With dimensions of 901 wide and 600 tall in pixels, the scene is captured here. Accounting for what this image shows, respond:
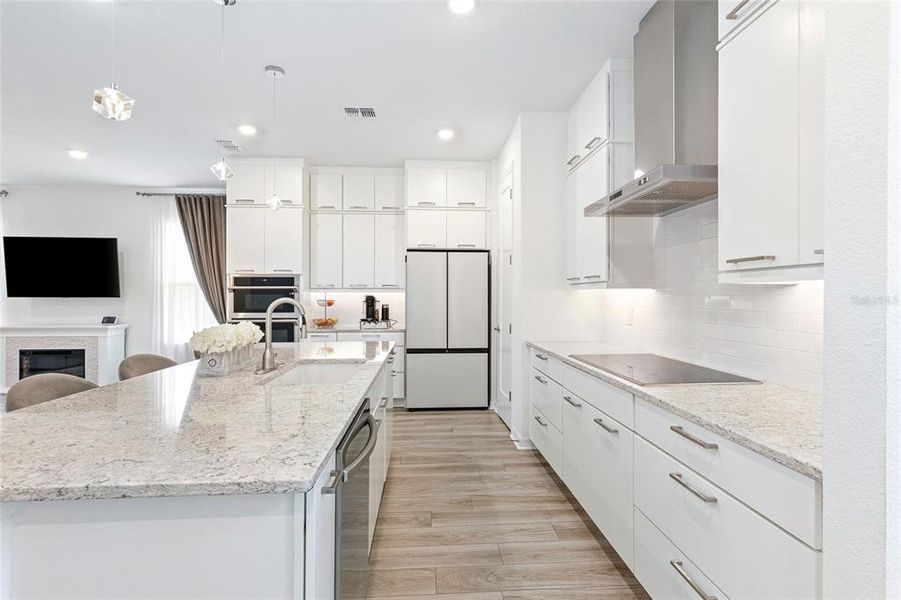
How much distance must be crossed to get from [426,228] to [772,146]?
11.8ft

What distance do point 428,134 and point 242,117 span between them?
5.20 ft

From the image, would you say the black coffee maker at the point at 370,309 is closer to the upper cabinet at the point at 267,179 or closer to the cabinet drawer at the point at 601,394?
the upper cabinet at the point at 267,179

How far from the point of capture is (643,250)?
278cm

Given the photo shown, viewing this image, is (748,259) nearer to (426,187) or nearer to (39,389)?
(39,389)

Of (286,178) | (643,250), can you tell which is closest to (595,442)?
(643,250)

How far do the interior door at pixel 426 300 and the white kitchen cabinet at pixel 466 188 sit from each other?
2.11 feet

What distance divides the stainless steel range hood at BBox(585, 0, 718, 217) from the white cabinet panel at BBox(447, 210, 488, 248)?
2.45 metres

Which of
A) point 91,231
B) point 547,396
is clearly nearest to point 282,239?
point 91,231

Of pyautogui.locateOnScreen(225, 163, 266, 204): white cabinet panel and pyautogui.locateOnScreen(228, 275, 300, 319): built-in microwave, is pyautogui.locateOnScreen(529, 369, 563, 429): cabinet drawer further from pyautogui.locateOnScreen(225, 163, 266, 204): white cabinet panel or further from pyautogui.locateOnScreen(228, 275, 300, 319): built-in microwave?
pyautogui.locateOnScreen(225, 163, 266, 204): white cabinet panel

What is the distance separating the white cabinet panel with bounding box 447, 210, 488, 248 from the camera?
4.78m

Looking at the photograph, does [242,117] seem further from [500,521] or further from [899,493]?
[899,493]

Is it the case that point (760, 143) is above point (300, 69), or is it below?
below

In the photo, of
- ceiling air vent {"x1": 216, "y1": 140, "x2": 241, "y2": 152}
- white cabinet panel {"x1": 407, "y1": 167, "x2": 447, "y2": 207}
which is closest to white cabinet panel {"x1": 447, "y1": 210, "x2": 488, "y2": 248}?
white cabinet panel {"x1": 407, "y1": 167, "x2": 447, "y2": 207}

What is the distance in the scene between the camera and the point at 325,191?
16.5ft
